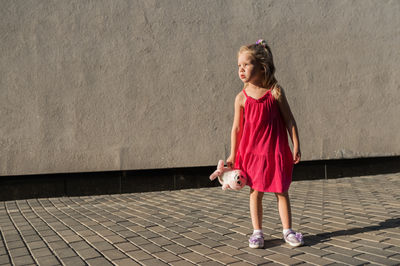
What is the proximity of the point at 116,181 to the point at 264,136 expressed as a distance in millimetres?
3353

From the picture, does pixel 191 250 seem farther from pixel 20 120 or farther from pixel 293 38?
pixel 293 38

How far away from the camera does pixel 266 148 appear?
3.16 metres

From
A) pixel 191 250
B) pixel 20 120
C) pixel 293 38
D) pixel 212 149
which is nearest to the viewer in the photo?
pixel 191 250

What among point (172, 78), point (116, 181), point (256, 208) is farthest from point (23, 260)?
point (172, 78)

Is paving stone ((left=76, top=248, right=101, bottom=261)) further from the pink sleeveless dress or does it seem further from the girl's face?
the girl's face

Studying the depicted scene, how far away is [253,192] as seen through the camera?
3258 mm

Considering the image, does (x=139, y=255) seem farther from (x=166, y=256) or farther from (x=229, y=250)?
(x=229, y=250)

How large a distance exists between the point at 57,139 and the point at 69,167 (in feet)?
1.42

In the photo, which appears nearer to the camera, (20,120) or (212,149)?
(20,120)

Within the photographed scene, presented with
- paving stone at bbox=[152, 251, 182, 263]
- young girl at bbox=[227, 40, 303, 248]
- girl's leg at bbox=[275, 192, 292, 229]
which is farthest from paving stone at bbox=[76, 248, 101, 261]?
girl's leg at bbox=[275, 192, 292, 229]

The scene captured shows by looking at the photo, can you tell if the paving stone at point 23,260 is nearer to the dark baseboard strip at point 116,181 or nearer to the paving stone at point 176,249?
the paving stone at point 176,249

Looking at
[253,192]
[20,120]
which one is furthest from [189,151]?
[253,192]

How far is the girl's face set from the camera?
3.12 metres

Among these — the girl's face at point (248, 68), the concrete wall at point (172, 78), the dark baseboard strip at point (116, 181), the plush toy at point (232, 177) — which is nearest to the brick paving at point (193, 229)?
the dark baseboard strip at point (116, 181)
